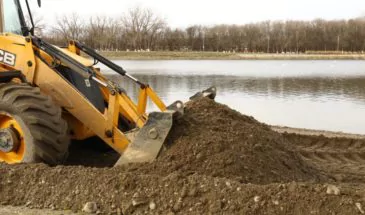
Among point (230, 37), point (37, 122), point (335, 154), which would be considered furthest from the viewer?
point (230, 37)

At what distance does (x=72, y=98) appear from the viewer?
6.16 metres

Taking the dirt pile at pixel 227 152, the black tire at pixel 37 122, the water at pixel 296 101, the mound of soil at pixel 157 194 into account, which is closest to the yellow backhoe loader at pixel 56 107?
the black tire at pixel 37 122

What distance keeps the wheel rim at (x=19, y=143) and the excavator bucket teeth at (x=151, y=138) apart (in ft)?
4.05

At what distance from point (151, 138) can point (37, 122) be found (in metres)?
1.27

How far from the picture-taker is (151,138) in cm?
555

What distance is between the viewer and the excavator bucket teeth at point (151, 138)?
5.54 metres

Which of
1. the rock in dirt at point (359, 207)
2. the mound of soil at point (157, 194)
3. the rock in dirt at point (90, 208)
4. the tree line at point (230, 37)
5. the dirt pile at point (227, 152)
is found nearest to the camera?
the rock in dirt at point (359, 207)

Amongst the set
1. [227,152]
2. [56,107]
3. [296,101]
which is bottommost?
[296,101]

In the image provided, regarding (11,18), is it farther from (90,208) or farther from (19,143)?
(90,208)

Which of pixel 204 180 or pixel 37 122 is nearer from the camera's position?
pixel 204 180

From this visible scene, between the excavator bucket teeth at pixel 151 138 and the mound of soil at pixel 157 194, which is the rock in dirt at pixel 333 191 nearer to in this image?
the mound of soil at pixel 157 194

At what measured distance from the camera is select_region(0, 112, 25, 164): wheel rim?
5.91 metres

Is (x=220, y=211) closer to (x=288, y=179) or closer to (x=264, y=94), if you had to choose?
(x=288, y=179)

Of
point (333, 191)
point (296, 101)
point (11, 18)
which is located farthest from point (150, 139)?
point (296, 101)
